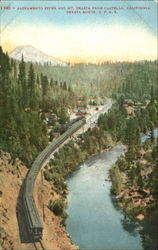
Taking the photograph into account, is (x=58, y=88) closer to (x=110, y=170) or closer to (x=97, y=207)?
(x=110, y=170)

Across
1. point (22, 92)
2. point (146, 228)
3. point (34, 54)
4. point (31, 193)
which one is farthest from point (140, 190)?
point (34, 54)

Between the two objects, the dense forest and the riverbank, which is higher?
the dense forest

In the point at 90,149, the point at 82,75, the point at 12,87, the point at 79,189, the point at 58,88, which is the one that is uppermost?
the point at 82,75

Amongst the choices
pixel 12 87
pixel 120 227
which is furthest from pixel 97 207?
pixel 12 87

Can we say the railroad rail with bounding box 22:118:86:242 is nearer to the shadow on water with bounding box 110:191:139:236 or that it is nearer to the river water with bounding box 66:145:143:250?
the river water with bounding box 66:145:143:250

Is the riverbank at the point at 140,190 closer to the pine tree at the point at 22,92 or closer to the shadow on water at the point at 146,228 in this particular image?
the shadow on water at the point at 146,228

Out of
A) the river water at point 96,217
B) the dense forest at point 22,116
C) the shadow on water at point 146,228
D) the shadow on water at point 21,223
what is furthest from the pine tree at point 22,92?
the shadow on water at point 146,228

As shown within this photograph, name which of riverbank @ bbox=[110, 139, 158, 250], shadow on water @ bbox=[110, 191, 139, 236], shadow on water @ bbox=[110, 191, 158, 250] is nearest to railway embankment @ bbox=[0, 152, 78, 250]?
shadow on water @ bbox=[110, 191, 139, 236]
